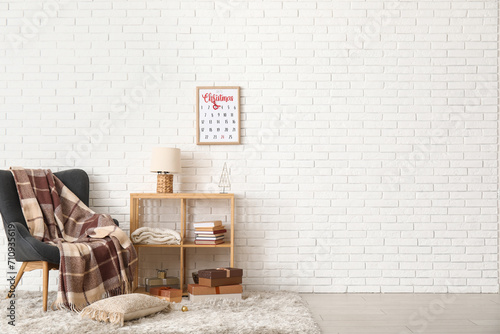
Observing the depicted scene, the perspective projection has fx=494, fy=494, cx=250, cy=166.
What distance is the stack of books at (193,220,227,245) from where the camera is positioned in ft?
12.7

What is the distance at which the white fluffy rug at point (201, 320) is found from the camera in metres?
2.86

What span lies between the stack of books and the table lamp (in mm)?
392

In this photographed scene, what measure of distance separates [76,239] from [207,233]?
995 mm

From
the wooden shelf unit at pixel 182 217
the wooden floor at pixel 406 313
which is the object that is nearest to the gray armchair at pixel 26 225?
the wooden shelf unit at pixel 182 217

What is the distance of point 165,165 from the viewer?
3.92 metres

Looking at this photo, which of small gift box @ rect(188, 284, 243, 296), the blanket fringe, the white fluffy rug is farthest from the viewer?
small gift box @ rect(188, 284, 243, 296)

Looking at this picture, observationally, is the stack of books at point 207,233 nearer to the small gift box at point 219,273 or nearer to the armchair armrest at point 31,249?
the small gift box at point 219,273

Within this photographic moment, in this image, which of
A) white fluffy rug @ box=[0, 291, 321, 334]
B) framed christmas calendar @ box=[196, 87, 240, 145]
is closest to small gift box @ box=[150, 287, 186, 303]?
white fluffy rug @ box=[0, 291, 321, 334]

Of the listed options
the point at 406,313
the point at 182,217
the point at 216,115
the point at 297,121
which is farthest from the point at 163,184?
the point at 406,313

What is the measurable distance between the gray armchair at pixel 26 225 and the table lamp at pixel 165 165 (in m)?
0.62

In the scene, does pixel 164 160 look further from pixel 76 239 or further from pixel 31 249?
pixel 31 249

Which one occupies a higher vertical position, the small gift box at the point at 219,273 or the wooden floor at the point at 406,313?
the small gift box at the point at 219,273

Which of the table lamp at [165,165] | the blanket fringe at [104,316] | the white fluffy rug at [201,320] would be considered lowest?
the white fluffy rug at [201,320]

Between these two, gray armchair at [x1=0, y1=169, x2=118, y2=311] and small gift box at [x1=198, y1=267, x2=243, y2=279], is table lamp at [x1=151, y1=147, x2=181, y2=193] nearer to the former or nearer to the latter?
gray armchair at [x1=0, y1=169, x2=118, y2=311]
